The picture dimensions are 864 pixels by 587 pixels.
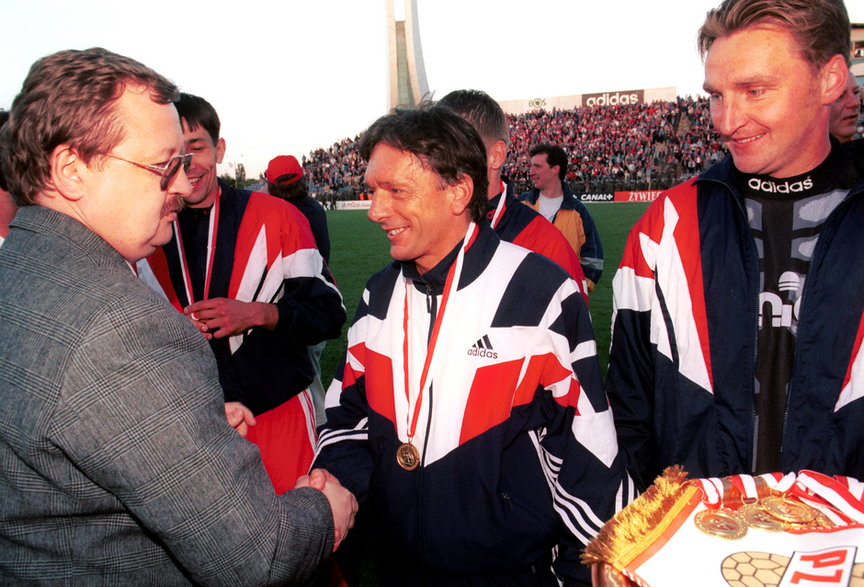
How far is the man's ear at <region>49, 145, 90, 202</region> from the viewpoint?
1.34 m

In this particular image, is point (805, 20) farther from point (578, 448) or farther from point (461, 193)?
point (578, 448)

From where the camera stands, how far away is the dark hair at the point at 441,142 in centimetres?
208

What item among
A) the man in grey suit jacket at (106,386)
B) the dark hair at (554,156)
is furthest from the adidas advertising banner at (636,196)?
the man in grey suit jacket at (106,386)

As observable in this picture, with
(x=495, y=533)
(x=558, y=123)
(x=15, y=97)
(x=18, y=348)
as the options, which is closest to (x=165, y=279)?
(x=15, y=97)

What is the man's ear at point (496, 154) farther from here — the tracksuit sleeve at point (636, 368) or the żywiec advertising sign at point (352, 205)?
the żywiec advertising sign at point (352, 205)

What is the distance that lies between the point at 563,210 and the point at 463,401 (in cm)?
486

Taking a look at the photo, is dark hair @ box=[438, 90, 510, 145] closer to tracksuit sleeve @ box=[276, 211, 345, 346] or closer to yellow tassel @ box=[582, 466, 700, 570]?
tracksuit sleeve @ box=[276, 211, 345, 346]

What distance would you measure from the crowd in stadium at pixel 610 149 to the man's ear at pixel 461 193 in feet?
108

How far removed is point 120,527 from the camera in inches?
51.9

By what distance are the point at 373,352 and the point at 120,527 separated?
3.15 ft

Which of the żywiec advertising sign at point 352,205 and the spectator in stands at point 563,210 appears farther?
the żywiec advertising sign at point 352,205

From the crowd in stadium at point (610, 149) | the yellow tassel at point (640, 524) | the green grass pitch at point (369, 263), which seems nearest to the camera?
the yellow tassel at point (640, 524)

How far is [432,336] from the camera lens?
1.94m

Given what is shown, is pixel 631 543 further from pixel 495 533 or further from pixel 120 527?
pixel 120 527
